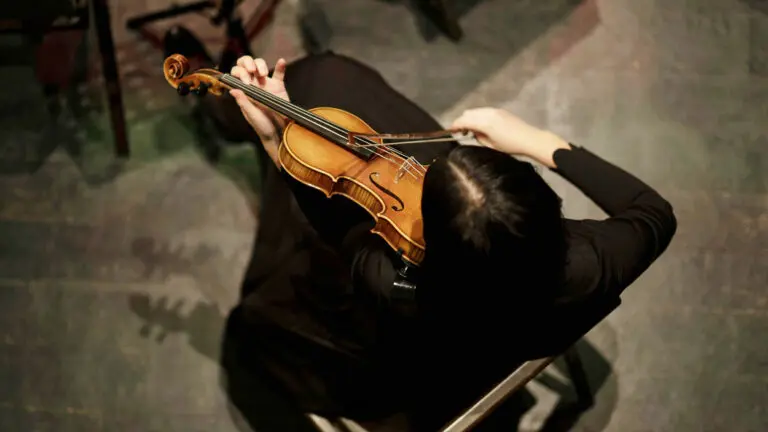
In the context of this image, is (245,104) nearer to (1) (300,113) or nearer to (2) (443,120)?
(1) (300,113)

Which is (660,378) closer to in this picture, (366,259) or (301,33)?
(366,259)

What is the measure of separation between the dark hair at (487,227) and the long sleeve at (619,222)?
17 centimetres

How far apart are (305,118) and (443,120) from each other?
2.31 ft

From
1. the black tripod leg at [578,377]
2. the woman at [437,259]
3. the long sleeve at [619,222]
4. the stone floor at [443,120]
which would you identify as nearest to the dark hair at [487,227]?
the woman at [437,259]

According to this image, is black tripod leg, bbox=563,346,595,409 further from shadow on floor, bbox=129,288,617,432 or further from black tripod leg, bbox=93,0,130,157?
black tripod leg, bbox=93,0,130,157

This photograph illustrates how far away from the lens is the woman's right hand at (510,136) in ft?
3.67

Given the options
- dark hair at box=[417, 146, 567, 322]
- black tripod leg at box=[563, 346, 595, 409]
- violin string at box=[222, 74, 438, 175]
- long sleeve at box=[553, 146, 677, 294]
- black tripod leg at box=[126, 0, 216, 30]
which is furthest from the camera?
black tripod leg at box=[126, 0, 216, 30]

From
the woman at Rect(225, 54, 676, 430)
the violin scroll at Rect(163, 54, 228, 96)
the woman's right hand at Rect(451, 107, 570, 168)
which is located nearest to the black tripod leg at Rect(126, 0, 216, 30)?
the woman at Rect(225, 54, 676, 430)

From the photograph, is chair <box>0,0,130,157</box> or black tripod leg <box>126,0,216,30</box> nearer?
chair <box>0,0,130,157</box>

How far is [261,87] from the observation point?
1.12m

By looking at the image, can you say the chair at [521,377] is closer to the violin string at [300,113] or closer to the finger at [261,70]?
the violin string at [300,113]

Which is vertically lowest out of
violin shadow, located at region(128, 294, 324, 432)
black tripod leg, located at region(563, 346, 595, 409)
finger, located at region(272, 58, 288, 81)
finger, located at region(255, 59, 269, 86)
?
violin shadow, located at region(128, 294, 324, 432)

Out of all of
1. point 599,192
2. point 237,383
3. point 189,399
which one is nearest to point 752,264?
point 599,192

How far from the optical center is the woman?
2.56 ft
